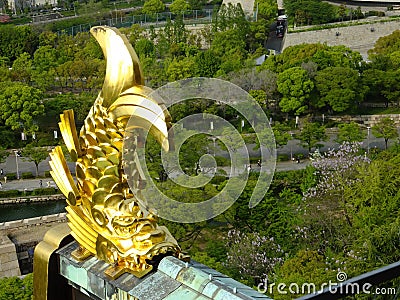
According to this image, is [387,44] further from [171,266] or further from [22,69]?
[171,266]

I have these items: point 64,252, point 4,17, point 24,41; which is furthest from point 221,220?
point 4,17

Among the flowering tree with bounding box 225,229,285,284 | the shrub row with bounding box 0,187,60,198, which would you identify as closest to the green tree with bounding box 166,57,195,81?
the shrub row with bounding box 0,187,60,198

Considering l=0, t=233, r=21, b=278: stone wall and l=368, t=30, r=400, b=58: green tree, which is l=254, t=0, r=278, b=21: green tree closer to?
l=368, t=30, r=400, b=58: green tree

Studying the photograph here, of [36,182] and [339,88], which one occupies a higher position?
[339,88]

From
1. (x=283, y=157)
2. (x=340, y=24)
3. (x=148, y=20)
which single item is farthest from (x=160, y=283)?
(x=148, y=20)

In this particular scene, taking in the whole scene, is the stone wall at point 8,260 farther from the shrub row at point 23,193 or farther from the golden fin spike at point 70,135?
the golden fin spike at point 70,135

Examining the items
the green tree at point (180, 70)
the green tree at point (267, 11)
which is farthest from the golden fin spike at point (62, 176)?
the green tree at point (267, 11)

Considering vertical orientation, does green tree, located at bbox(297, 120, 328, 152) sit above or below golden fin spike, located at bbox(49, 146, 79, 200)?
below
